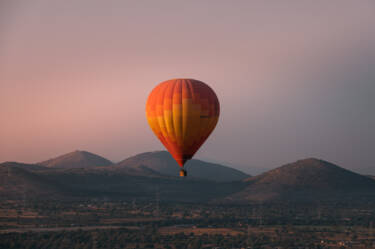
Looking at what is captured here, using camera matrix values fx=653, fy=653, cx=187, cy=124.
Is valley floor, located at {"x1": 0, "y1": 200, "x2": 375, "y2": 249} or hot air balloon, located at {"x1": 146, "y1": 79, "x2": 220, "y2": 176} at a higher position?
hot air balloon, located at {"x1": 146, "y1": 79, "x2": 220, "y2": 176}

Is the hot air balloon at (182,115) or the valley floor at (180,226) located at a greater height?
the hot air balloon at (182,115)

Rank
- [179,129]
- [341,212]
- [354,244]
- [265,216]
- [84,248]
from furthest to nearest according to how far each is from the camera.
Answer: [341,212] → [265,216] → [354,244] → [84,248] → [179,129]

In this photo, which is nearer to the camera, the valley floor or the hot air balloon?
the hot air balloon

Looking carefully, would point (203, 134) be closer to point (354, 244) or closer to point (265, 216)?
point (354, 244)

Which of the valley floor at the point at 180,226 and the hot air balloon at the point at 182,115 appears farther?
the valley floor at the point at 180,226

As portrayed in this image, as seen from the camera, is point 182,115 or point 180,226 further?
point 180,226

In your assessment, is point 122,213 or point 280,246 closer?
point 280,246

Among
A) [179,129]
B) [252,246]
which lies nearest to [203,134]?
[179,129]

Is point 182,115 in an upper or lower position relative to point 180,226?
upper
